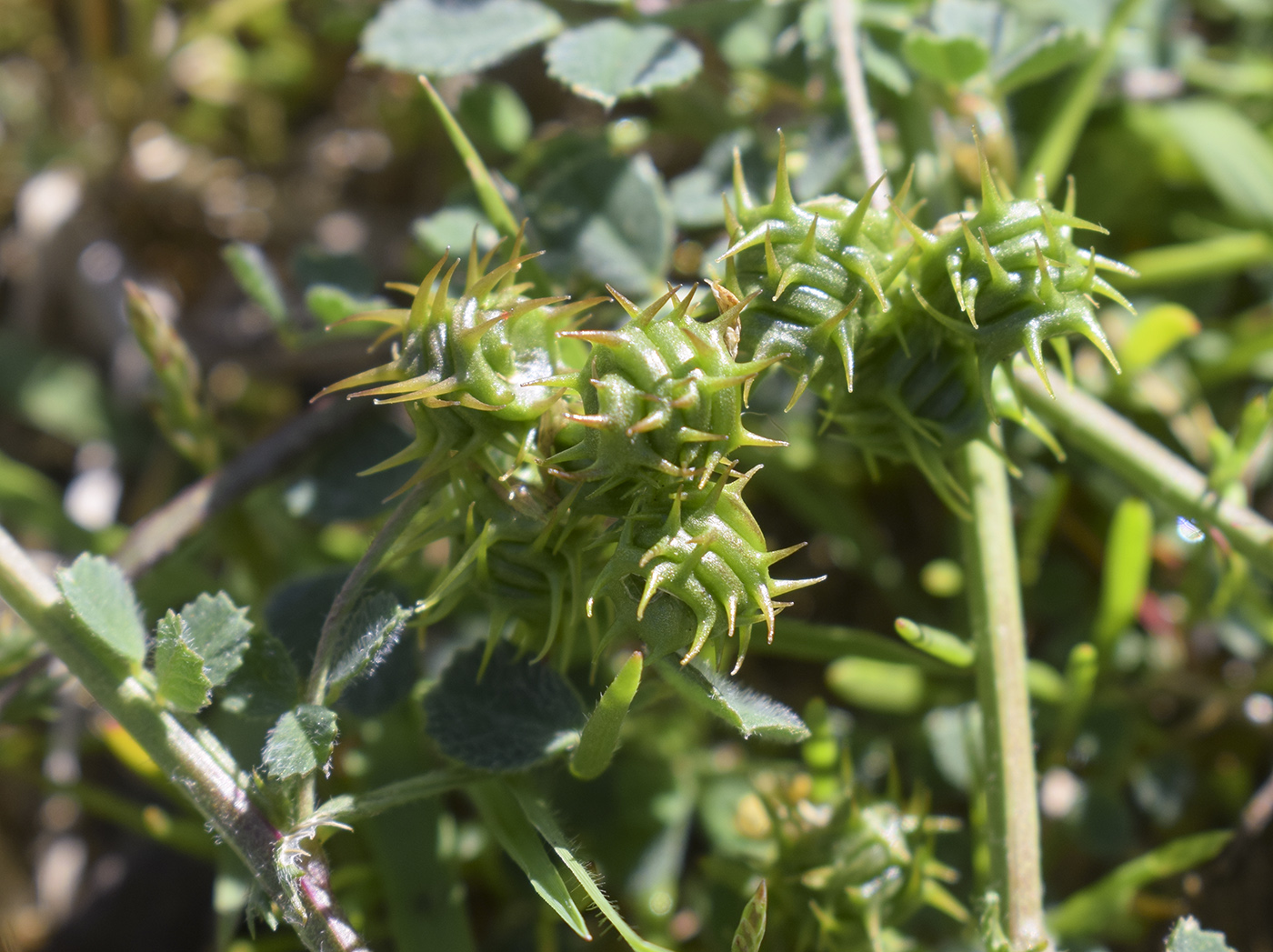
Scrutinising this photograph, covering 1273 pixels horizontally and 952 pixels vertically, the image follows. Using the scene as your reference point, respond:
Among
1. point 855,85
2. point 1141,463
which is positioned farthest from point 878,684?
point 855,85

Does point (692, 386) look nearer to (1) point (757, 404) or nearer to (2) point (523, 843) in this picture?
(2) point (523, 843)

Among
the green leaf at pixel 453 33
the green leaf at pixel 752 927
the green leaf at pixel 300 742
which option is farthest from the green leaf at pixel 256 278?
the green leaf at pixel 752 927

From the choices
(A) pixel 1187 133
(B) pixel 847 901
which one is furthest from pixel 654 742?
(A) pixel 1187 133

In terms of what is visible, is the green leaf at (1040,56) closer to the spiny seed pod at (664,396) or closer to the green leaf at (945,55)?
the green leaf at (945,55)

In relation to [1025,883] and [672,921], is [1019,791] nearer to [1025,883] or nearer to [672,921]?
[1025,883]

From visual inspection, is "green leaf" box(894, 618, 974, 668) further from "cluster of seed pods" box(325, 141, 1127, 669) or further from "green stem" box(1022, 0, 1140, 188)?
"green stem" box(1022, 0, 1140, 188)

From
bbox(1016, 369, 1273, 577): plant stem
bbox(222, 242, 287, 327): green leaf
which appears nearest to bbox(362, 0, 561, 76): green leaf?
bbox(222, 242, 287, 327): green leaf
